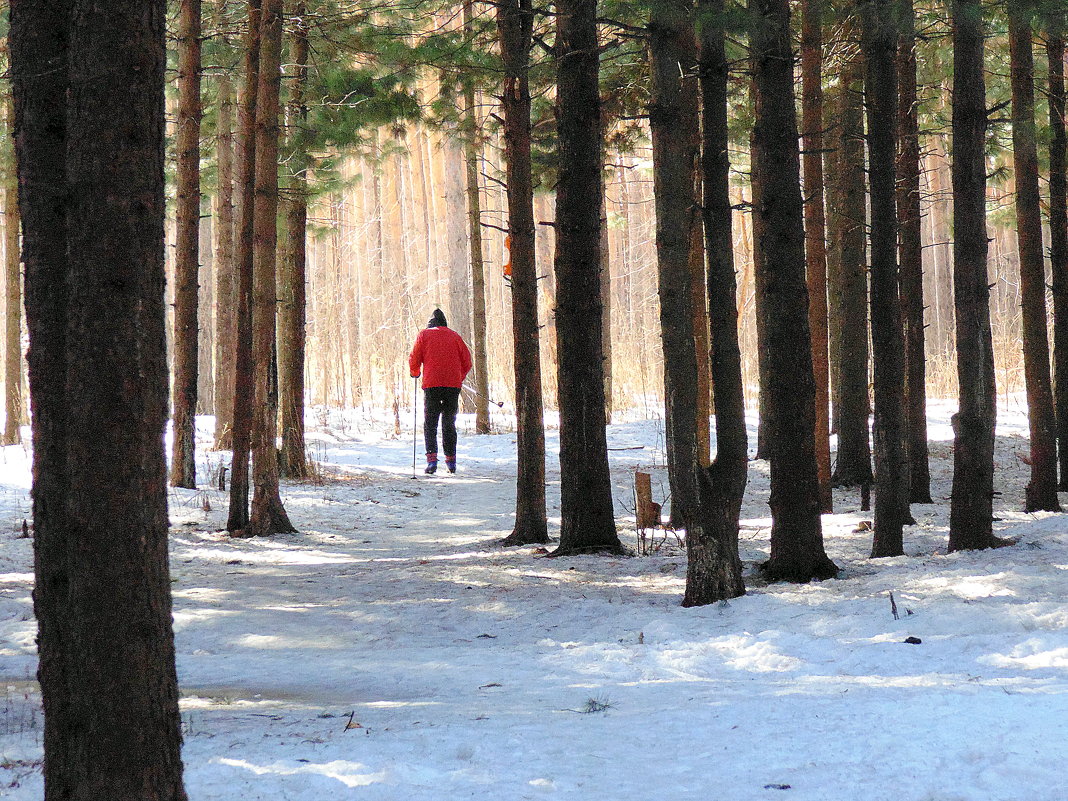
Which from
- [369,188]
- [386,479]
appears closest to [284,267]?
[386,479]

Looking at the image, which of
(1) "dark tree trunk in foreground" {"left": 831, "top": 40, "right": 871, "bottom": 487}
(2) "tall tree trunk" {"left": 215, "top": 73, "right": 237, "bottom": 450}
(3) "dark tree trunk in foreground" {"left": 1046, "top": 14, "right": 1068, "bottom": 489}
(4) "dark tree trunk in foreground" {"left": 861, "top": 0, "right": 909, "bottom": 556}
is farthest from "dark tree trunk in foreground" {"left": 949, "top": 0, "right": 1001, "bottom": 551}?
(2) "tall tree trunk" {"left": 215, "top": 73, "right": 237, "bottom": 450}

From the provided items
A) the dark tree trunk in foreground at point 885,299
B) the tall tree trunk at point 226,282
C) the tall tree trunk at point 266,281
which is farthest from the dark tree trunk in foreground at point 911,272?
the tall tree trunk at point 226,282

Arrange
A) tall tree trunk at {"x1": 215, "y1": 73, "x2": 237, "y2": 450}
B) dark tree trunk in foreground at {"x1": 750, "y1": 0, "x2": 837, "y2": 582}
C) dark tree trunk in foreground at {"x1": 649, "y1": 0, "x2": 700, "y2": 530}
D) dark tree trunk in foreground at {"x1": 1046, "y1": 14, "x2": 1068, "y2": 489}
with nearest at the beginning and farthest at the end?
dark tree trunk in foreground at {"x1": 649, "y1": 0, "x2": 700, "y2": 530}
dark tree trunk in foreground at {"x1": 750, "y1": 0, "x2": 837, "y2": 582}
dark tree trunk in foreground at {"x1": 1046, "y1": 14, "x2": 1068, "y2": 489}
tall tree trunk at {"x1": 215, "y1": 73, "x2": 237, "y2": 450}

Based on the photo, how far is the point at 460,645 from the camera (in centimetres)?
555

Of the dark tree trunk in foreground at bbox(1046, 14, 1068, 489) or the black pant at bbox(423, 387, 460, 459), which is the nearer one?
the dark tree trunk in foreground at bbox(1046, 14, 1068, 489)

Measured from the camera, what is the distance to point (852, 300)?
10.7 metres

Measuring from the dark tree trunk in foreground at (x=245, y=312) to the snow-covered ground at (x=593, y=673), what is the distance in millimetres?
454

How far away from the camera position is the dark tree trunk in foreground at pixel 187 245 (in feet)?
33.9

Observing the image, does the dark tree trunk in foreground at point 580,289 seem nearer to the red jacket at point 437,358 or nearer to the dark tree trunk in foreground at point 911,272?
the dark tree trunk in foreground at point 911,272

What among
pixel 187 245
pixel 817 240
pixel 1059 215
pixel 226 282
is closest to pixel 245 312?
pixel 187 245

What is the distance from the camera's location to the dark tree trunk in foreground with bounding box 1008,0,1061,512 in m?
9.16

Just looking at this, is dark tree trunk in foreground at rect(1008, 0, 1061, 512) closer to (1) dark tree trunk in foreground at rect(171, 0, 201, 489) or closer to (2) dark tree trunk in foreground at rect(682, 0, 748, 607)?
(2) dark tree trunk in foreground at rect(682, 0, 748, 607)

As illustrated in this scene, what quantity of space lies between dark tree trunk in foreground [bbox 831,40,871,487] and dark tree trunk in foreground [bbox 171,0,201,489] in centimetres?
644

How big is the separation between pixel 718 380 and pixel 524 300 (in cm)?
274
